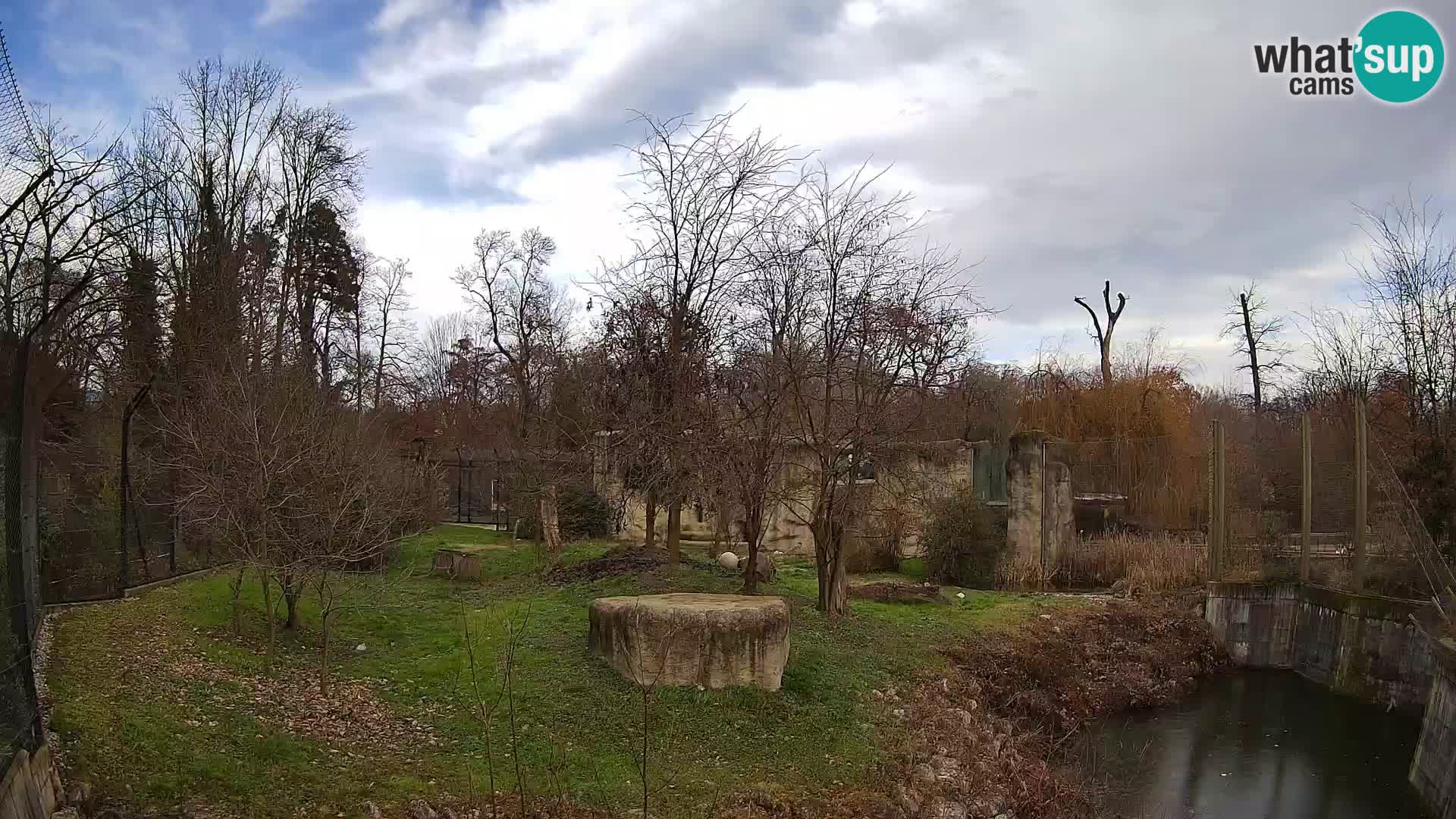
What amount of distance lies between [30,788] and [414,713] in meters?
3.53

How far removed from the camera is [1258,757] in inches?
437

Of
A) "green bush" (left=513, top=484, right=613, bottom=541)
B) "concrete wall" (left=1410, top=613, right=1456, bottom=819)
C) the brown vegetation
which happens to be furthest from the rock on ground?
"green bush" (left=513, top=484, right=613, bottom=541)

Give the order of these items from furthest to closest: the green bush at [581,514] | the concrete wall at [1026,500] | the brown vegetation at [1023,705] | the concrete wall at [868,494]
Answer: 1. the green bush at [581,514]
2. the concrete wall at [1026,500]
3. the concrete wall at [868,494]
4. the brown vegetation at [1023,705]

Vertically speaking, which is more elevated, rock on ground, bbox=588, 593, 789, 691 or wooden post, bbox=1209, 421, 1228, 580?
wooden post, bbox=1209, 421, 1228, 580

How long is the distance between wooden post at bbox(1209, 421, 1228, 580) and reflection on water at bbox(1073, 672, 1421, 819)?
271cm

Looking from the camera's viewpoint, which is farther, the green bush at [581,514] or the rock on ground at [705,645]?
the green bush at [581,514]

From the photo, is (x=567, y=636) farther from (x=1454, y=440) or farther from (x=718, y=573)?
(x=1454, y=440)

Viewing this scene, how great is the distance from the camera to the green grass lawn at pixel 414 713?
21.6 ft

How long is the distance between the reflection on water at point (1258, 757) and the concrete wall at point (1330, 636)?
343mm

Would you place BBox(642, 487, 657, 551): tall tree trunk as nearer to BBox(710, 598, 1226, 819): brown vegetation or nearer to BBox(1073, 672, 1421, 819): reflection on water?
BBox(710, 598, 1226, 819): brown vegetation

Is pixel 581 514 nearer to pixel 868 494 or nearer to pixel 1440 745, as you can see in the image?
pixel 868 494

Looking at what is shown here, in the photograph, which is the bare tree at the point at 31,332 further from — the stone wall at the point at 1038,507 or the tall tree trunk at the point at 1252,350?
A: the tall tree trunk at the point at 1252,350

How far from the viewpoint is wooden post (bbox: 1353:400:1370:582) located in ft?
43.2

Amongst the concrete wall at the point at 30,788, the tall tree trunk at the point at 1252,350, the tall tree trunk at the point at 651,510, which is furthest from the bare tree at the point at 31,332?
the tall tree trunk at the point at 1252,350
